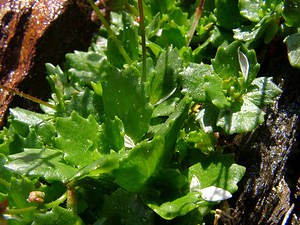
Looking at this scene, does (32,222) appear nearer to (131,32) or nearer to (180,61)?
(180,61)

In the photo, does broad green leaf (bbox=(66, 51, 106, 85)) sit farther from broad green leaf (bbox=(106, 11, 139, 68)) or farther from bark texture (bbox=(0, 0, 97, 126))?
bark texture (bbox=(0, 0, 97, 126))

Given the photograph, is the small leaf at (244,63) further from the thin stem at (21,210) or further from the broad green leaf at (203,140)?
the thin stem at (21,210)

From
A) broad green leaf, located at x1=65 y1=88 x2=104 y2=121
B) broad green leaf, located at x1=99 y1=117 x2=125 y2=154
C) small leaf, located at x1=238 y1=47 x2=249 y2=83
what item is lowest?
broad green leaf, located at x1=99 y1=117 x2=125 y2=154

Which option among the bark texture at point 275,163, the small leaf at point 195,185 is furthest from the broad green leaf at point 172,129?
the bark texture at point 275,163

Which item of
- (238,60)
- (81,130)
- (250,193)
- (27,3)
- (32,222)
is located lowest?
(32,222)

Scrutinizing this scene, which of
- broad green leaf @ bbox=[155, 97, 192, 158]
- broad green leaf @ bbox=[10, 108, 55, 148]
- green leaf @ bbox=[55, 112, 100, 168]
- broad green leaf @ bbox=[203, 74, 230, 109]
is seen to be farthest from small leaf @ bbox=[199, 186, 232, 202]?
broad green leaf @ bbox=[10, 108, 55, 148]

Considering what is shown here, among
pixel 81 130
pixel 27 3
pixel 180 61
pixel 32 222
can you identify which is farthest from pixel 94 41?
pixel 32 222

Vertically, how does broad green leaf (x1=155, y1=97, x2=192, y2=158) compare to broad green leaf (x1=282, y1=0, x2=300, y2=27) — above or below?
below

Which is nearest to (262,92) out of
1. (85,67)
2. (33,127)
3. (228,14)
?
(228,14)
